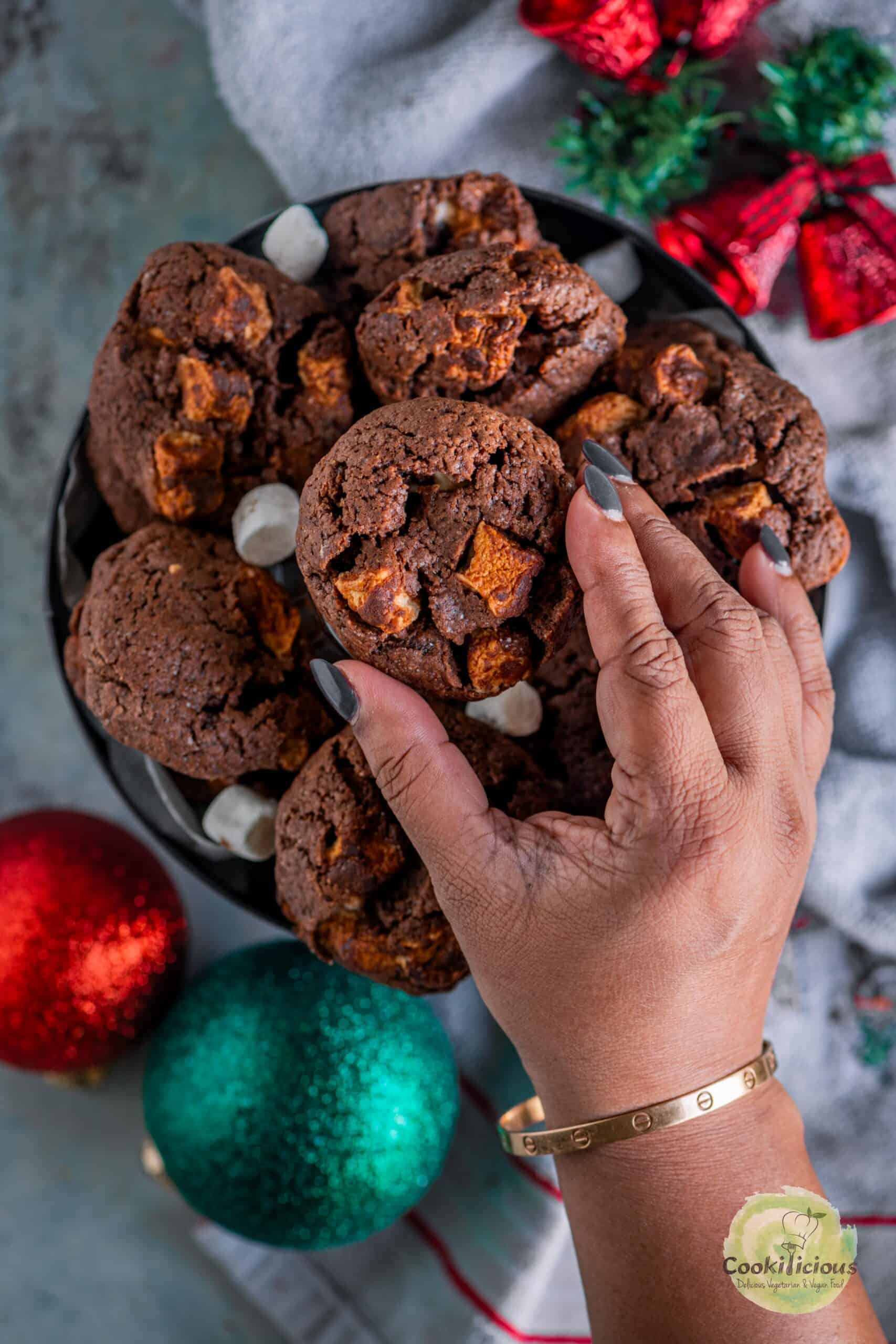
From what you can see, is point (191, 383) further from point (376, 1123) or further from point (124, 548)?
point (376, 1123)

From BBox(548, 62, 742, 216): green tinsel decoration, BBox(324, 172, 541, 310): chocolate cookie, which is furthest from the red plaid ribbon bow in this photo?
BBox(324, 172, 541, 310): chocolate cookie

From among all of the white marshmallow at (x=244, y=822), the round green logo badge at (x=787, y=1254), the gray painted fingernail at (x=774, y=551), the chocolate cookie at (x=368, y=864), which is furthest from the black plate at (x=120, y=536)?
the round green logo badge at (x=787, y=1254)

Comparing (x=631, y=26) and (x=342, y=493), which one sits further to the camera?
(x=631, y=26)

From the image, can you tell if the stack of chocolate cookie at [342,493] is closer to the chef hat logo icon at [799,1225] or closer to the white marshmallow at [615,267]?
the white marshmallow at [615,267]

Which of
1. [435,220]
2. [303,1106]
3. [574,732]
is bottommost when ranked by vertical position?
[303,1106]

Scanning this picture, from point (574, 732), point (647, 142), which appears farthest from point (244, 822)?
point (647, 142)

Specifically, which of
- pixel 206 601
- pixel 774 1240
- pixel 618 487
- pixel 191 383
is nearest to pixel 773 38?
pixel 618 487

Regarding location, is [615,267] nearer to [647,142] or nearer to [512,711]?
[647,142]
